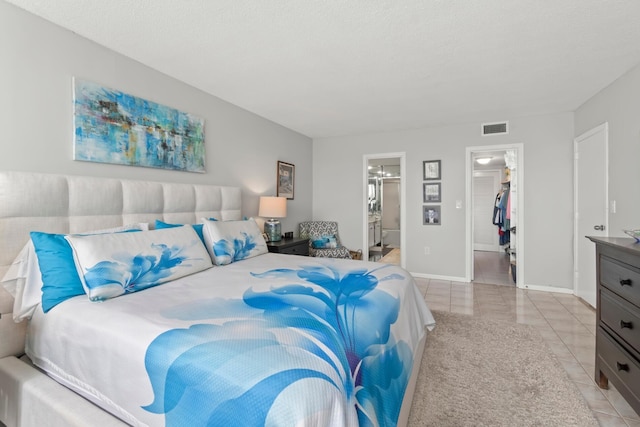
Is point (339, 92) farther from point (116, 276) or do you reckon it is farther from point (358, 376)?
point (358, 376)

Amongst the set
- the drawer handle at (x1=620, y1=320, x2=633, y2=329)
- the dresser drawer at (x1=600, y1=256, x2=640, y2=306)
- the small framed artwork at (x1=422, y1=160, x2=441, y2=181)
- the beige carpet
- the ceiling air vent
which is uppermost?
the ceiling air vent

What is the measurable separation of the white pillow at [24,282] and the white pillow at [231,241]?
108cm

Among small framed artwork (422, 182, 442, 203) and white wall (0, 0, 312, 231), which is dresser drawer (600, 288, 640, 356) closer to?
small framed artwork (422, 182, 442, 203)

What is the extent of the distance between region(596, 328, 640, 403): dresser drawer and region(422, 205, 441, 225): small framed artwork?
2.92 metres

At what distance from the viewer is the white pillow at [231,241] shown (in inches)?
97.6

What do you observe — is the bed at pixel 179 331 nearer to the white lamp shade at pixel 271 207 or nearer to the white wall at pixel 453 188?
the white lamp shade at pixel 271 207

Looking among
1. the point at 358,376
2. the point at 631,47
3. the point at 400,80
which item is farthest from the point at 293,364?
the point at 631,47

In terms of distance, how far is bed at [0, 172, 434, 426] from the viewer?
3.10 ft

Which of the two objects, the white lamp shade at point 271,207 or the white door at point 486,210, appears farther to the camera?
the white door at point 486,210

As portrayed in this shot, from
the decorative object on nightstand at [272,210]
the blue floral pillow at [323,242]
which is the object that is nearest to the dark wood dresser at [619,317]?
the decorative object on nightstand at [272,210]

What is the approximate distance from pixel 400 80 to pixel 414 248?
2.88 meters

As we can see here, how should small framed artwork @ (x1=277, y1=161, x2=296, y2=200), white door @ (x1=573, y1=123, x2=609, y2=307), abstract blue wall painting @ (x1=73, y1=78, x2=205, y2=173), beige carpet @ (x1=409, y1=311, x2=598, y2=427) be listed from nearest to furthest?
beige carpet @ (x1=409, y1=311, x2=598, y2=427), abstract blue wall painting @ (x1=73, y1=78, x2=205, y2=173), white door @ (x1=573, y1=123, x2=609, y2=307), small framed artwork @ (x1=277, y1=161, x2=296, y2=200)

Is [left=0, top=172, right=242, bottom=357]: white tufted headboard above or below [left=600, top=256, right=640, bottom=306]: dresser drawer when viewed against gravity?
above

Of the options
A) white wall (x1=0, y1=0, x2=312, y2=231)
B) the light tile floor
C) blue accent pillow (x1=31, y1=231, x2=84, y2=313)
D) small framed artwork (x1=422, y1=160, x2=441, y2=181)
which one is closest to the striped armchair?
the light tile floor
